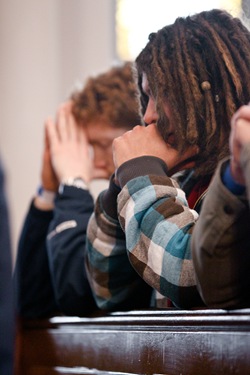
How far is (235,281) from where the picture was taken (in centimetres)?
122

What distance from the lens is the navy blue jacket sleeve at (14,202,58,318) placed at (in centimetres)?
219

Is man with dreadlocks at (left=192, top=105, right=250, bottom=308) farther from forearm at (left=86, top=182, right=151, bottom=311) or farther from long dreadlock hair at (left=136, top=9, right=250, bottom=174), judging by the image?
forearm at (left=86, top=182, right=151, bottom=311)

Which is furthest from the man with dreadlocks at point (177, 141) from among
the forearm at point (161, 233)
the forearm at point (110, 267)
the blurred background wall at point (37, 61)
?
the blurred background wall at point (37, 61)

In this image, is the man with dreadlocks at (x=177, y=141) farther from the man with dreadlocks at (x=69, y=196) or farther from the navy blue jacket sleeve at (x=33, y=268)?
the navy blue jacket sleeve at (x=33, y=268)

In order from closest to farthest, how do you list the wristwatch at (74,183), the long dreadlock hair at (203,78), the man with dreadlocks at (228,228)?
the man with dreadlocks at (228,228) < the long dreadlock hair at (203,78) < the wristwatch at (74,183)

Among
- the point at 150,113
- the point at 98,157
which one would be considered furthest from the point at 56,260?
the point at 150,113

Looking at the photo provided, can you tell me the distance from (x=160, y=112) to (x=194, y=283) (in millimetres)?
308

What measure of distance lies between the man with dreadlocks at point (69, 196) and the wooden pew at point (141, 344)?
0.23 ft

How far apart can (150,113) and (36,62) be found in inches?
133

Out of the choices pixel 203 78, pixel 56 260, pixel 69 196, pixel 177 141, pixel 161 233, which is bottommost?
pixel 56 260

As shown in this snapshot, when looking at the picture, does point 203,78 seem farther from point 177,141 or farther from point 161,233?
point 161,233

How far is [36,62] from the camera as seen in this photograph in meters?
4.82

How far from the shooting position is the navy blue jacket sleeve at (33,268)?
7.18ft

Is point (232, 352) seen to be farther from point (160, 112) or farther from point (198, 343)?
point (160, 112)
